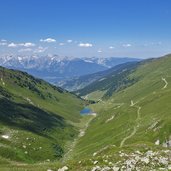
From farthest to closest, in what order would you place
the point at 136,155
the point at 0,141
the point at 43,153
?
the point at 43,153, the point at 0,141, the point at 136,155

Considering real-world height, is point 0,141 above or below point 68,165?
below

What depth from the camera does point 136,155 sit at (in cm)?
5556

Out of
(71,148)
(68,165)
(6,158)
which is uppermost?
(68,165)

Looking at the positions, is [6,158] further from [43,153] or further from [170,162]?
[170,162]

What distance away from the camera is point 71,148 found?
17688 centimetres

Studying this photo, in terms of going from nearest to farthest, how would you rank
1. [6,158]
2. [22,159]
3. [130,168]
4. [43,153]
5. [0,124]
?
1. [130,168]
2. [6,158]
3. [22,159]
4. [43,153]
5. [0,124]

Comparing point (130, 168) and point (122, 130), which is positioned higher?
point (130, 168)

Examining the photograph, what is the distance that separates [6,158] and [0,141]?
65.7 feet

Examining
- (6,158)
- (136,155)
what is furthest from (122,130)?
(136,155)

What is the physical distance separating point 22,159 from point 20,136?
27.5 m

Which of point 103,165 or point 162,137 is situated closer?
point 103,165

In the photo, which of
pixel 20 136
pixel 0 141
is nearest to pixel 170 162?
pixel 0 141

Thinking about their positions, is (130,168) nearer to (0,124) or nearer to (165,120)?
(165,120)

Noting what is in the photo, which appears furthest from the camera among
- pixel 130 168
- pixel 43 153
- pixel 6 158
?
pixel 43 153
